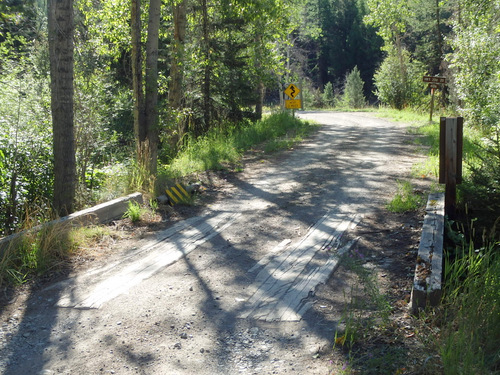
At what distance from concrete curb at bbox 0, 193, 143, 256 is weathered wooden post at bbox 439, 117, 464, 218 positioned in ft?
15.9

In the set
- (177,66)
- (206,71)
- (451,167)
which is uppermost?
(206,71)

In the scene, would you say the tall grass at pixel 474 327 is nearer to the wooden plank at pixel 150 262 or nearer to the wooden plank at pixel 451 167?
the wooden plank at pixel 451 167

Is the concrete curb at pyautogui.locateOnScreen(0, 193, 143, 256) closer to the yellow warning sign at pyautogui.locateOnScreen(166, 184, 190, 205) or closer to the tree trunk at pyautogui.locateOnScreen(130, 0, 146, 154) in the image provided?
the yellow warning sign at pyautogui.locateOnScreen(166, 184, 190, 205)

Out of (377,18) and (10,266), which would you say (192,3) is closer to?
(10,266)

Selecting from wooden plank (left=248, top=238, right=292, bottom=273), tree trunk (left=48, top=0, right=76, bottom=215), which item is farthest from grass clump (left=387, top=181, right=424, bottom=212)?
tree trunk (left=48, top=0, right=76, bottom=215)

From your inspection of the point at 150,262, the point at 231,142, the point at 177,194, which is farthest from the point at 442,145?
the point at 231,142

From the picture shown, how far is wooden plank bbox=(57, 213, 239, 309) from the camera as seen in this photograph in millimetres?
5066

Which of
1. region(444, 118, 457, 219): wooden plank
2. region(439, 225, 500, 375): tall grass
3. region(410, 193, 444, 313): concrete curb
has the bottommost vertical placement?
region(439, 225, 500, 375): tall grass

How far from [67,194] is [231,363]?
4.82 metres

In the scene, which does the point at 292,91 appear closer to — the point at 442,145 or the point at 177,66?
the point at 177,66

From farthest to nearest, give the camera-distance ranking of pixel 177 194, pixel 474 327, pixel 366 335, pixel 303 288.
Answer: pixel 177 194 → pixel 303 288 → pixel 366 335 → pixel 474 327

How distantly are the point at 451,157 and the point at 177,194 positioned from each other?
4.59 meters

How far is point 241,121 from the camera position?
20.1 m

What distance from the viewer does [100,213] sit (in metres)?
7.45
